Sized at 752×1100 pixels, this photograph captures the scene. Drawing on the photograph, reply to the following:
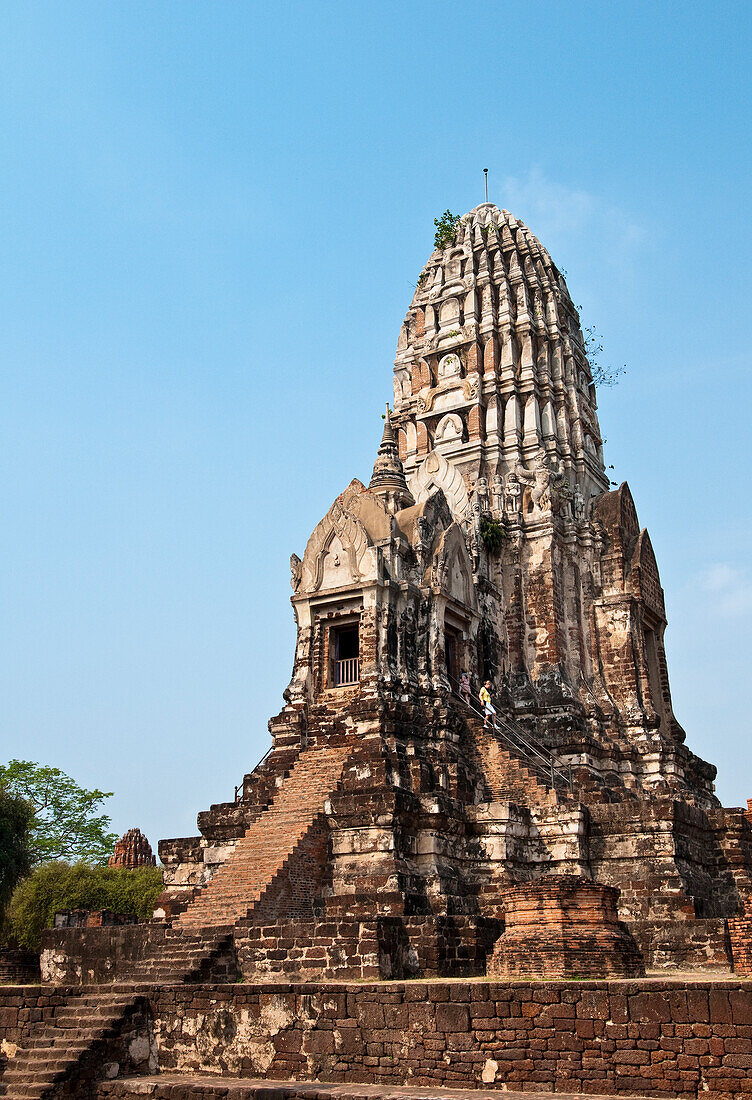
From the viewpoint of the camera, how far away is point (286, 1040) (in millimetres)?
11523

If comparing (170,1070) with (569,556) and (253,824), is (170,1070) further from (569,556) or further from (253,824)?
(569,556)

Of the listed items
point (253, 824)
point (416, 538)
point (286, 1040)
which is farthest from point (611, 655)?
point (286, 1040)

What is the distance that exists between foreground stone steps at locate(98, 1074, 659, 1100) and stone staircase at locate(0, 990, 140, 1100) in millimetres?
523

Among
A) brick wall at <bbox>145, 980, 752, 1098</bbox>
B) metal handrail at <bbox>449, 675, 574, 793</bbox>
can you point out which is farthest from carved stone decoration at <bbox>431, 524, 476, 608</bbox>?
brick wall at <bbox>145, 980, 752, 1098</bbox>

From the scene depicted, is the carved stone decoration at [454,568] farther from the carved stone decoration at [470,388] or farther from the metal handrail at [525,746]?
the carved stone decoration at [470,388]

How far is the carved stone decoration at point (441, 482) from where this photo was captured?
2564cm

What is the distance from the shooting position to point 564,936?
12.4 metres

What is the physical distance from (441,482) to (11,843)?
14639 mm

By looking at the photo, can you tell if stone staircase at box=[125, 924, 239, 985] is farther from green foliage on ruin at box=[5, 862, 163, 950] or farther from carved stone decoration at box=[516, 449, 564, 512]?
green foliage on ruin at box=[5, 862, 163, 950]

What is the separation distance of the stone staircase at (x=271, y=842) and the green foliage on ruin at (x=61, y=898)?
1312 centimetres

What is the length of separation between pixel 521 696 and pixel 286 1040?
492 inches

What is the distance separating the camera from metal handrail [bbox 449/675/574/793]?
805 inches

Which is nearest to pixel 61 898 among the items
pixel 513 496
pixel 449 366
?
pixel 513 496

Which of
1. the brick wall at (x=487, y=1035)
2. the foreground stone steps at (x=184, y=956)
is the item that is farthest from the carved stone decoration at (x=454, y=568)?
the brick wall at (x=487, y=1035)
